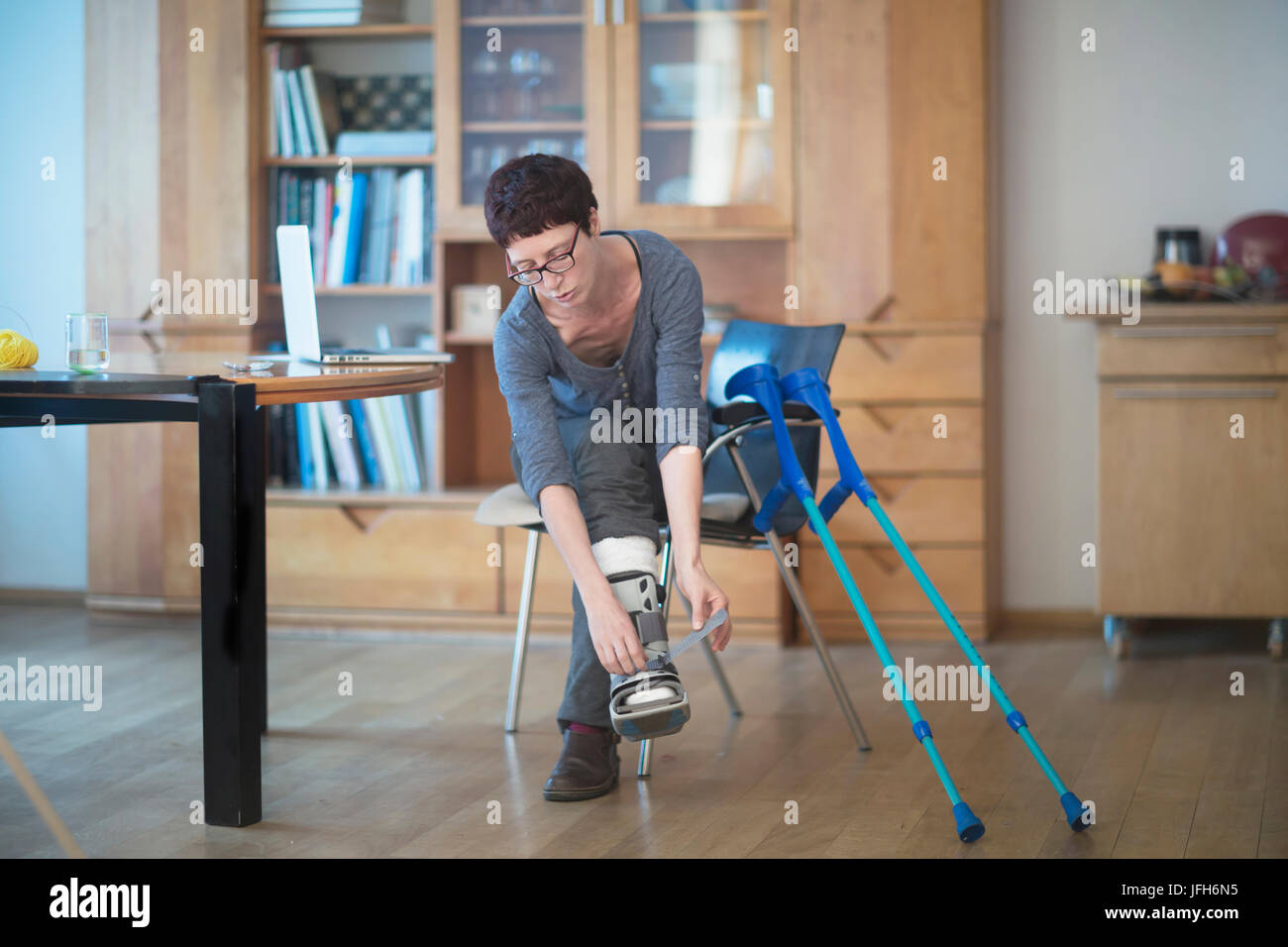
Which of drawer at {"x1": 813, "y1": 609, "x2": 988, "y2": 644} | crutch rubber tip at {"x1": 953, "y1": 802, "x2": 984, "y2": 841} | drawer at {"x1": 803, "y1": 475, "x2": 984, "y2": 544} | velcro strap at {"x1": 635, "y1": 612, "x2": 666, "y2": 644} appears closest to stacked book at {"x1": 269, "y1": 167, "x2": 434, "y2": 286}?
drawer at {"x1": 803, "y1": 475, "x2": 984, "y2": 544}

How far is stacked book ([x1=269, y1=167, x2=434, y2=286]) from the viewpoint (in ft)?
12.1

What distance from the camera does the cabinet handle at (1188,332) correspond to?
3127mm

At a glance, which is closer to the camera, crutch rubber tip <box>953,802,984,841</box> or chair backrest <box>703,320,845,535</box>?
crutch rubber tip <box>953,802,984,841</box>

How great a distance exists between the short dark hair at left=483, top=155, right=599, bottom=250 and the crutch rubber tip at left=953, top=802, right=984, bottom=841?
0.99 m

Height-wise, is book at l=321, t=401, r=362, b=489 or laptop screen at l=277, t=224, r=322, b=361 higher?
laptop screen at l=277, t=224, r=322, b=361

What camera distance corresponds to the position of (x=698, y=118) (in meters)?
3.54

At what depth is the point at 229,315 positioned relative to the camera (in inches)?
144

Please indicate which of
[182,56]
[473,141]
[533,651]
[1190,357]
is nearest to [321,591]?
[533,651]

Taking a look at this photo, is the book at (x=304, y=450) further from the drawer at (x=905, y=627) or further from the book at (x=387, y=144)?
the drawer at (x=905, y=627)

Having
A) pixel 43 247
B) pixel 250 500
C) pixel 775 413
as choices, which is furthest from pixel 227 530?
pixel 43 247

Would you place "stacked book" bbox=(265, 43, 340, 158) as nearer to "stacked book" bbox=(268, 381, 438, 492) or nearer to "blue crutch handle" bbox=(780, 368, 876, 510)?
"stacked book" bbox=(268, 381, 438, 492)

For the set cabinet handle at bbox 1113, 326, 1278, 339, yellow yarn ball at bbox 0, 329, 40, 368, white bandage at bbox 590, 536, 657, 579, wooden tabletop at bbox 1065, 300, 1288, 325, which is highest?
wooden tabletop at bbox 1065, 300, 1288, 325

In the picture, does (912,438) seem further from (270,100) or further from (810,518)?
(270,100)

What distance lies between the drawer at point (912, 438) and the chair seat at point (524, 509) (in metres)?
0.93
